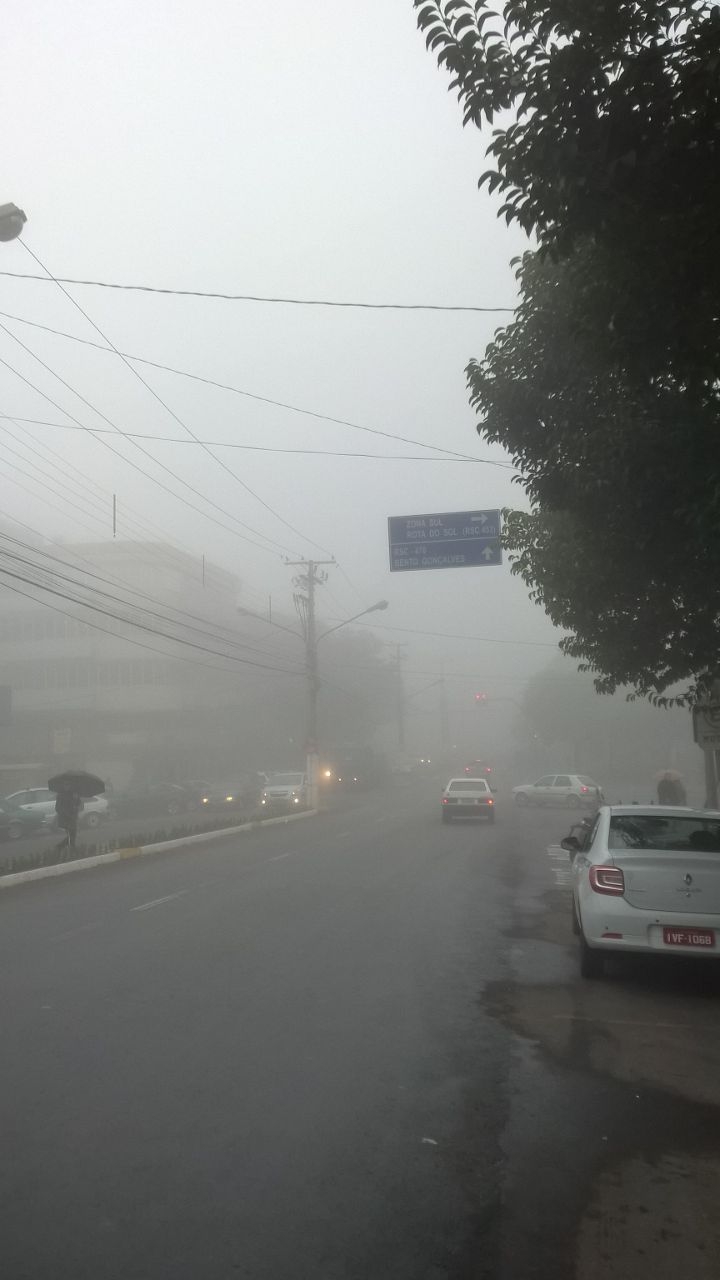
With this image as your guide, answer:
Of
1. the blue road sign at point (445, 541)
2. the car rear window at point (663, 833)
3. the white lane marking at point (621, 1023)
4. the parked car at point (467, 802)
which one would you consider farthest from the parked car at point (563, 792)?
the white lane marking at point (621, 1023)

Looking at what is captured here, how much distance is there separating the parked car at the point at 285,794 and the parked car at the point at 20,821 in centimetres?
1104

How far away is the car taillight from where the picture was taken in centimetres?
895

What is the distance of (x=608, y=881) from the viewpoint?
9.02m

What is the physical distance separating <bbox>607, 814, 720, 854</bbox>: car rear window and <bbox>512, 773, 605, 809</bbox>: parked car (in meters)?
33.7

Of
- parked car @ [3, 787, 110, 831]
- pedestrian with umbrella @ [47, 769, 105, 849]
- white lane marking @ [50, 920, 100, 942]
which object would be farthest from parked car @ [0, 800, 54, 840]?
white lane marking @ [50, 920, 100, 942]

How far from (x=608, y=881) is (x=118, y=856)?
14802mm

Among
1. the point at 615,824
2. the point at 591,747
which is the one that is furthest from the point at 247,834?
the point at 591,747

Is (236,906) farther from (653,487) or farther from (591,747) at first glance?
(591,747)

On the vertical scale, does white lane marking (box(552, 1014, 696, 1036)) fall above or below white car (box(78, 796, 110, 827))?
below

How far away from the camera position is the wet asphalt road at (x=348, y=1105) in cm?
417

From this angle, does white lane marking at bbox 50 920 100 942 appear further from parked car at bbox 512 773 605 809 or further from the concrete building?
the concrete building

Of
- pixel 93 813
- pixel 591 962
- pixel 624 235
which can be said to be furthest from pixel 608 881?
pixel 93 813

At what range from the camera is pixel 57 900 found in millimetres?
15016

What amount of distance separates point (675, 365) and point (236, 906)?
9791 mm
